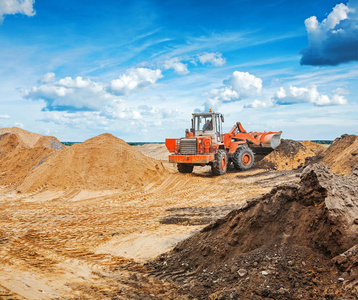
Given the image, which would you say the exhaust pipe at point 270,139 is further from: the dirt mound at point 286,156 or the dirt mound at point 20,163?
the dirt mound at point 20,163

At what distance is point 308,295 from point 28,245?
532cm

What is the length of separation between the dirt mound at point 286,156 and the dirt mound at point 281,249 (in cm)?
1331

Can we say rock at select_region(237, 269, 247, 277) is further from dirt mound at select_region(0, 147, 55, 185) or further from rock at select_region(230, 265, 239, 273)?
dirt mound at select_region(0, 147, 55, 185)

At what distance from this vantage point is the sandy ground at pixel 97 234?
14.5 feet

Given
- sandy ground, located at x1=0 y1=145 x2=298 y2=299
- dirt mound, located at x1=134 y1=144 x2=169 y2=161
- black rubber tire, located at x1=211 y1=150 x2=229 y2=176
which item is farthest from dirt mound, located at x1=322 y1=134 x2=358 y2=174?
dirt mound, located at x1=134 y1=144 x2=169 y2=161

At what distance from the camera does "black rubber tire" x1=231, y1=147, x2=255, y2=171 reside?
56.4 feet

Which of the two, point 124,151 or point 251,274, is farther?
point 124,151

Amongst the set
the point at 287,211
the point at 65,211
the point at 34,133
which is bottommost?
the point at 65,211

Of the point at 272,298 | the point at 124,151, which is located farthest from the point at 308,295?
the point at 124,151

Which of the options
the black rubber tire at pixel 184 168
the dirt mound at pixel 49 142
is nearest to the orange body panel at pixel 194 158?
the black rubber tire at pixel 184 168

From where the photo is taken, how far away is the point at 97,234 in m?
7.21

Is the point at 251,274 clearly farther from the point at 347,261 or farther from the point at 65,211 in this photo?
the point at 65,211

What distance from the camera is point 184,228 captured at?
7.40 m

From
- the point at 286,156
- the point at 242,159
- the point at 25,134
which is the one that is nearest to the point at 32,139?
the point at 25,134
